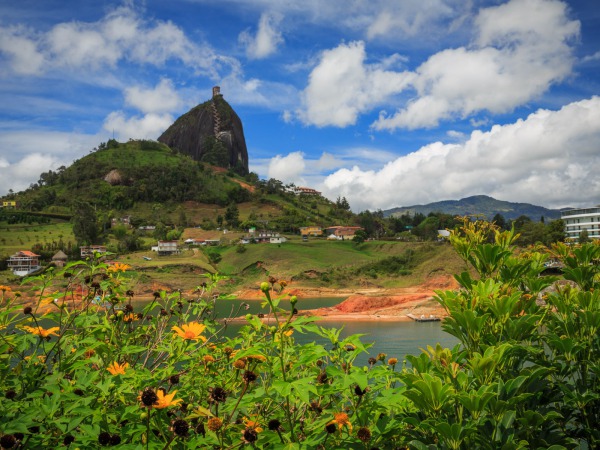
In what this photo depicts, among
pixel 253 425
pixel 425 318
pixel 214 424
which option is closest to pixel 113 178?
pixel 425 318

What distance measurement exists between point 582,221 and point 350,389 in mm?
63353

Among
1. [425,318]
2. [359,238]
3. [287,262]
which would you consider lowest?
[425,318]

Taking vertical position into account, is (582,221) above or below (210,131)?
below

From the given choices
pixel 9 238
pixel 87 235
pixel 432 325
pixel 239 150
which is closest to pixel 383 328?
pixel 432 325

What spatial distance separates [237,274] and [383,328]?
2442 cm

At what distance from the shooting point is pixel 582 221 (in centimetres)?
5462

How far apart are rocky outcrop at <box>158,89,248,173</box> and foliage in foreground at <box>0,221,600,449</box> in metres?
124

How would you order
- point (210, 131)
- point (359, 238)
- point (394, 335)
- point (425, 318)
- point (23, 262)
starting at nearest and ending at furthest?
point (394, 335) → point (425, 318) → point (23, 262) → point (359, 238) → point (210, 131)

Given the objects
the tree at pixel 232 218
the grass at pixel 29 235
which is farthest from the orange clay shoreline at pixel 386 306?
the tree at pixel 232 218

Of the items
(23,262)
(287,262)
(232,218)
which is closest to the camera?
(23,262)

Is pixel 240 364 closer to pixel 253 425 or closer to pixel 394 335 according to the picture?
pixel 253 425

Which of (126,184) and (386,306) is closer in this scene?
(386,306)

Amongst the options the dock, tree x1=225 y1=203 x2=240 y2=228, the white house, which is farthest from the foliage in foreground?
tree x1=225 y1=203 x2=240 y2=228

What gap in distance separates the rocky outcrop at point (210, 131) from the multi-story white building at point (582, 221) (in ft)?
283
